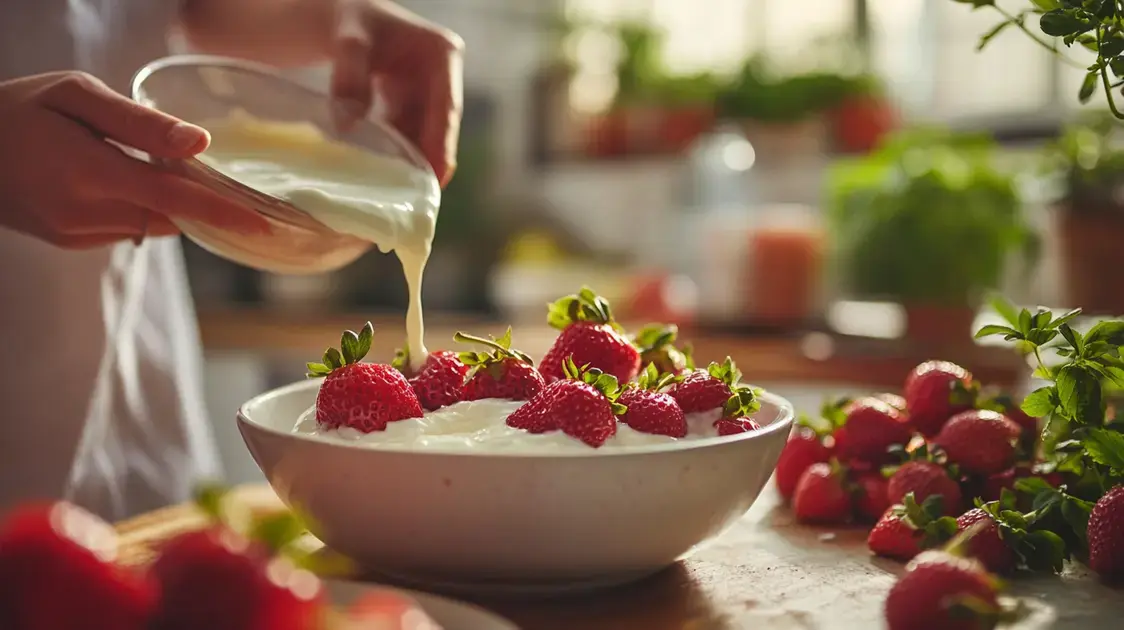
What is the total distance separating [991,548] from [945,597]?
0.20 meters

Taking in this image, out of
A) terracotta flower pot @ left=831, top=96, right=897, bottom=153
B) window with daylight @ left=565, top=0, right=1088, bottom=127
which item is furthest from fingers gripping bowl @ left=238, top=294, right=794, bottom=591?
window with daylight @ left=565, top=0, right=1088, bottom=127

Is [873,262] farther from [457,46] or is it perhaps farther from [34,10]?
[34,10]

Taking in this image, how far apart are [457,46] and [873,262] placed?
110 centimetres

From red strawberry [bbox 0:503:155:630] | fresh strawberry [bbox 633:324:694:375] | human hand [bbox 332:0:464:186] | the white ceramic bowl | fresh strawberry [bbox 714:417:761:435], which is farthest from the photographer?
human hand [bbox 332:0:464:186]

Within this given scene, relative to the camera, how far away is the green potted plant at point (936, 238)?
1956 mm

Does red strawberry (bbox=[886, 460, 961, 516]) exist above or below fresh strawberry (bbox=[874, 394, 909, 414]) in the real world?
below

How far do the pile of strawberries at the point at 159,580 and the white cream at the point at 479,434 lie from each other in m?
0.22

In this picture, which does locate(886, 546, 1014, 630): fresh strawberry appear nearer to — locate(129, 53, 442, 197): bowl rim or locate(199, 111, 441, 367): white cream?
locate(199, 111, 441, 367): white cream

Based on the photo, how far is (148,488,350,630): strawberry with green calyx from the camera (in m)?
0.47

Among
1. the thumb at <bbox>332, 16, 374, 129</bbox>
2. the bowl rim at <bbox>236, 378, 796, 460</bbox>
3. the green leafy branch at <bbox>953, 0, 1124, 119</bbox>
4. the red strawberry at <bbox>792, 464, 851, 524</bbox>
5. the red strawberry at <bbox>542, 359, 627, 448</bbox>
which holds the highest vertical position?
the green leafy branch at <bbox>953, 0, 1124, 119</bbox>

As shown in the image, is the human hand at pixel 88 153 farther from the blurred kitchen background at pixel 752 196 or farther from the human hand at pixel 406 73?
the blurred kitchen background at pixel 752 196

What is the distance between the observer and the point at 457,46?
3.85 ft

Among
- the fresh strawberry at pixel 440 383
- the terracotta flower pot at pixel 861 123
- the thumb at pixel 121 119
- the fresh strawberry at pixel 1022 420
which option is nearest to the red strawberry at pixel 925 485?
the fresh strawberry at pixel 1022 420

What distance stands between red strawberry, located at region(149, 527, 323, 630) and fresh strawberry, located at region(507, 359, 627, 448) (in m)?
0.28
